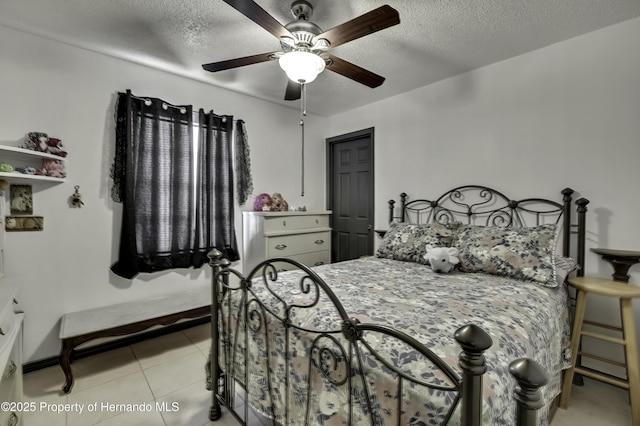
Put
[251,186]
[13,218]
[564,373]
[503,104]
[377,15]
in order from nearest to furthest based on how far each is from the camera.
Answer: [377,15]
[564,373]
[13,218]
[503,104]
[251,186]

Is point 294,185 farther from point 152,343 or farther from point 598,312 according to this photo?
point 598,312

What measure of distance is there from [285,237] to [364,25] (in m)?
2.23

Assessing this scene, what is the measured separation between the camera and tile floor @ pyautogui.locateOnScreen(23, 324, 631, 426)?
173 centimetres

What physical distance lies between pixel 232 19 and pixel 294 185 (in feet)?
7.12

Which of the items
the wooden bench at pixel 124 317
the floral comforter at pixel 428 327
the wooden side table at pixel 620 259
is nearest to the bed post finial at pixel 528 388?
the floral comforter at pixel 428 327

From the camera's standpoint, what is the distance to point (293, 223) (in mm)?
3387

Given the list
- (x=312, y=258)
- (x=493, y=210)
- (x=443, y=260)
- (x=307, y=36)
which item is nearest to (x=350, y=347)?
(x=443, y=260)

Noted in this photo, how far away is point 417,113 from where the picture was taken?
3227 millimetres

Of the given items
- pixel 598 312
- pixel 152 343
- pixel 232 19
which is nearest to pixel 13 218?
pixel 152 343

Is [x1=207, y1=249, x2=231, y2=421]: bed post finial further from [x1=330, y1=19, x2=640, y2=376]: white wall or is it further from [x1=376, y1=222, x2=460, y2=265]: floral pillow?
[x1=330, y1=19, x2=640, y2=376]: white wall

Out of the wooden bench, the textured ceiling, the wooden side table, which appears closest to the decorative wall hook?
the wooden bench

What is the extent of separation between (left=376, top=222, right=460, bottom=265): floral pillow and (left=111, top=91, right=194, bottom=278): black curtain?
6.38ft

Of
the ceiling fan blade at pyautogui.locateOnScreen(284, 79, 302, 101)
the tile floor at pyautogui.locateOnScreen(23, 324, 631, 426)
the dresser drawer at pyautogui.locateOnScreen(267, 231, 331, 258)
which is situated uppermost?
the ceiling fan blade at pyautogui.locateOnScreen(284, 79, 302, 101)

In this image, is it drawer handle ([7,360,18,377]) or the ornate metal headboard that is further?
the ornate metal headboard
